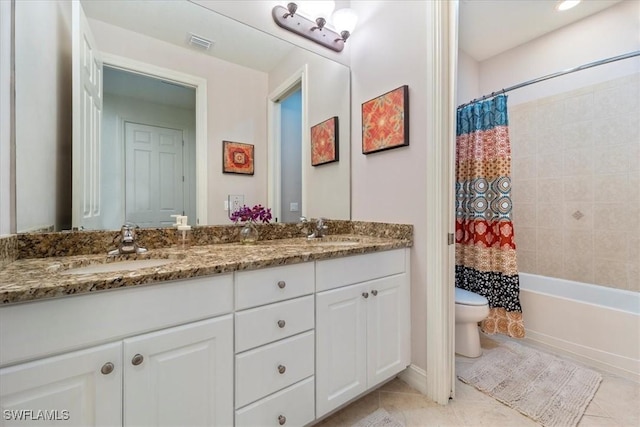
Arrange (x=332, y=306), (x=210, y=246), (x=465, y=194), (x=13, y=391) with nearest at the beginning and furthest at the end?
(x=13, y=391) < (x=332, y=306) < (x=210, y=246) < (x=465, y=194)

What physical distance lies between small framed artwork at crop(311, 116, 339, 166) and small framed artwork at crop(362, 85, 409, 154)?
215 millimetres

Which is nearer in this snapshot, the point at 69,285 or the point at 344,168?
the point at 69,285

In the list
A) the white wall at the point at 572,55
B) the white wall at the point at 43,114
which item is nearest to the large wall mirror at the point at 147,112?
the white wall at the point at 43,114

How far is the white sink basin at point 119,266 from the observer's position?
3.08 feet

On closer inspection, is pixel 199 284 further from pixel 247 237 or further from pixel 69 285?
pixel 247 237

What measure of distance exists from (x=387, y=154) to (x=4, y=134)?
5.46 ft

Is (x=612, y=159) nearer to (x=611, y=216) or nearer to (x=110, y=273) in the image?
(x=611, y=216)

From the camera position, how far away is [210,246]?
1.38 meters

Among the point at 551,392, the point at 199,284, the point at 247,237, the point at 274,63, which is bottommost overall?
the point at 551,392

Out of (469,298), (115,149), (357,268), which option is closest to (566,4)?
(469,298)

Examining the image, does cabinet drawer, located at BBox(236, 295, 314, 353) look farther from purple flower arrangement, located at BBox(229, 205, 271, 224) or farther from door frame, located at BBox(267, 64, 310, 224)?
door frame, located at BBox(267, 64, 310, 224)

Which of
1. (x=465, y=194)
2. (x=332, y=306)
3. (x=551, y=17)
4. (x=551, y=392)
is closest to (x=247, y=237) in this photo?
(x=332, y=306)

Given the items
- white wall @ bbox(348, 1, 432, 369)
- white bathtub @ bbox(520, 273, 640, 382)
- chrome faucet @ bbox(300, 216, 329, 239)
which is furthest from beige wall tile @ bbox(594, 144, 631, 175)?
chrome faucet @ bbox(300, 216, 329, 239)

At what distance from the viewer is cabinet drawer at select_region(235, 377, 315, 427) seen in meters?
0.97
